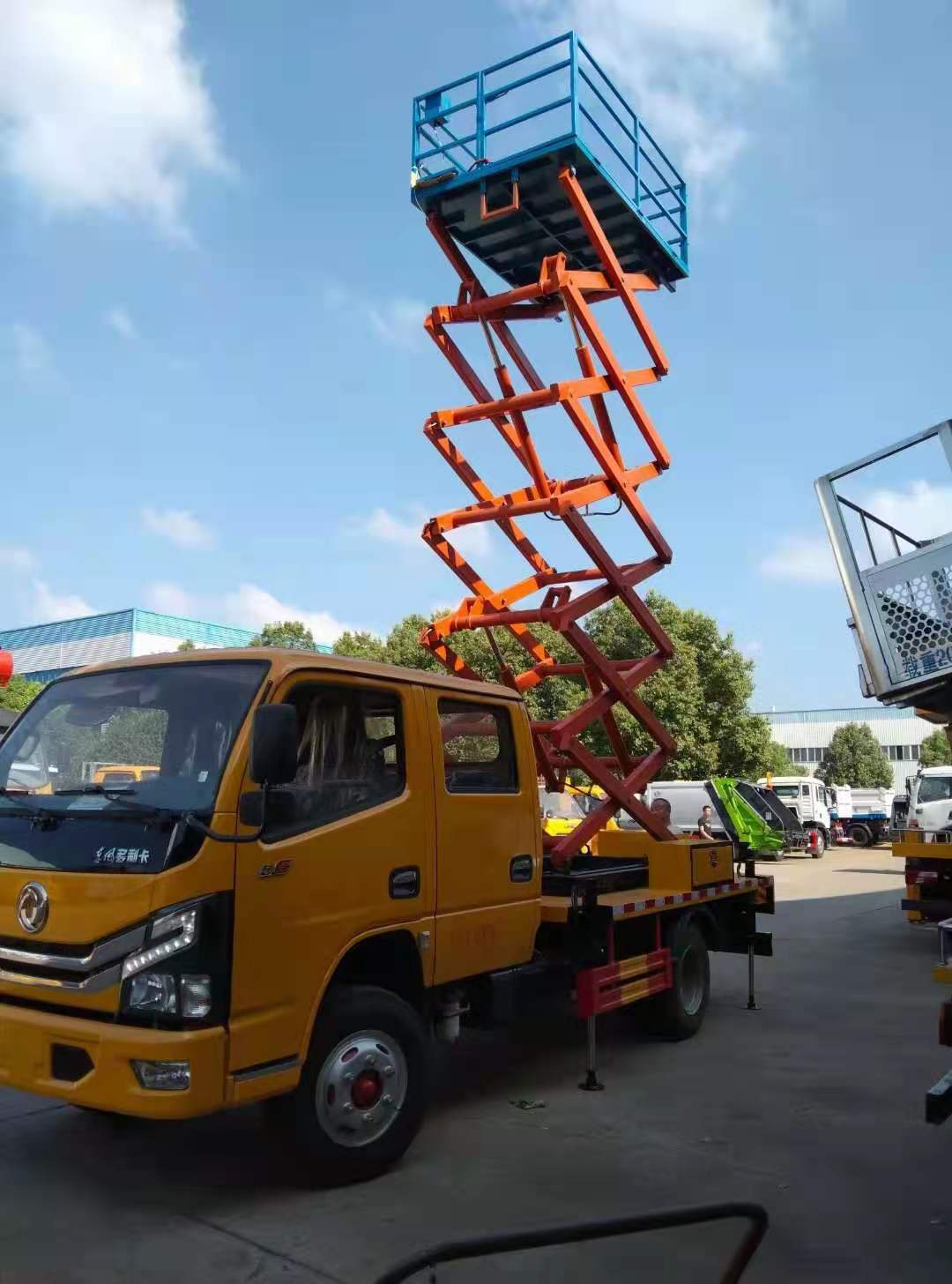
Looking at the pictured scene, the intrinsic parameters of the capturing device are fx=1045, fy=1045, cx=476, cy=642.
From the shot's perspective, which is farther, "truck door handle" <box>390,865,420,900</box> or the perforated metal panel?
the perforated metal panel

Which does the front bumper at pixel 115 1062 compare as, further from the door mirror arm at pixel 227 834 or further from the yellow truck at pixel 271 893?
the door mirror arm at pixel 227 834

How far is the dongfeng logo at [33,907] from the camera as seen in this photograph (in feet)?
13.9

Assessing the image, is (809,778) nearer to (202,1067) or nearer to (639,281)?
(639,281)

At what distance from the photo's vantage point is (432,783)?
5312 millimetres

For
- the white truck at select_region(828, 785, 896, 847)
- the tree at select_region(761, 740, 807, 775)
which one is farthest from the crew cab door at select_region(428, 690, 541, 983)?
the white truck at select_region(828, 785, 896, 847)

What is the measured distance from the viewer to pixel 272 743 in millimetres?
4117

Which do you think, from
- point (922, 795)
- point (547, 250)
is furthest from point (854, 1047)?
point (922, 795)

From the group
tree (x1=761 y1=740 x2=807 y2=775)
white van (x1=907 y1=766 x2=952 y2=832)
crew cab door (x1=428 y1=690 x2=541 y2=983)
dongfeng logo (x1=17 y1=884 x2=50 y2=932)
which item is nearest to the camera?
dongfeng logo (x1=17 y1=884 x2=50 y2=932)

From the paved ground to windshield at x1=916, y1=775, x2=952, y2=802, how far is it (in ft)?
38.6

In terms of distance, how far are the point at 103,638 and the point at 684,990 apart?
50322 mm

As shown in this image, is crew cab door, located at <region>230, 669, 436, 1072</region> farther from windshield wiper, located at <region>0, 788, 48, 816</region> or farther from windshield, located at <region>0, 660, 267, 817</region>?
windshield wiper, located at <region>0, 788, 48, 816</region>

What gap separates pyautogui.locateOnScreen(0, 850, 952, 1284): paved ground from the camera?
4016 millimetres

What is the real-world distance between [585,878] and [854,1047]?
247 centimetres

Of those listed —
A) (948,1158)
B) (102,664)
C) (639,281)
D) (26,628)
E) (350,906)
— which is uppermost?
(26,628)
